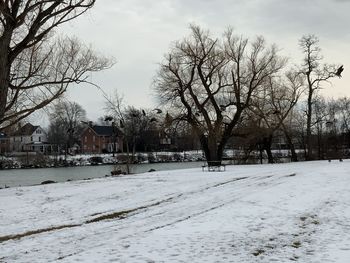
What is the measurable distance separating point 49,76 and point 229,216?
59.4 ft

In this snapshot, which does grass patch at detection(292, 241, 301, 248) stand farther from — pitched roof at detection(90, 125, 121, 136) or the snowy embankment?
pitched roof at detection(90, 125, 121, 136)

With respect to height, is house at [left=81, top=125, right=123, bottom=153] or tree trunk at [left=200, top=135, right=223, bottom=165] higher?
house at [left=81, top=125, right=123, bottom=153]

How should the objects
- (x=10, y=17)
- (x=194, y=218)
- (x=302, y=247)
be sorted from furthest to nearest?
(x=10, y=17), (x=194, y=218), (x=302, y=247)

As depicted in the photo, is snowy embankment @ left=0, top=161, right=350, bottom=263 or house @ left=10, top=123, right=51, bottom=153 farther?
house @ left=10, top=123, right=51, bottom=153

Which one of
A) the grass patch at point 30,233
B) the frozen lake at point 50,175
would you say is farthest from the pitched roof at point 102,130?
the grass patch at point 30,233

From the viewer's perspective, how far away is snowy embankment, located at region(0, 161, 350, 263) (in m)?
8.22

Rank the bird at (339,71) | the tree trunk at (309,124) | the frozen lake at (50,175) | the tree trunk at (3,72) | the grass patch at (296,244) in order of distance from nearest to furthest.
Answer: the grass patch at (296,244) → the tree trunk at (3,72) → the frozen lake at (50,175) → the bird at (339,71) → the tree trunk at (309,124)

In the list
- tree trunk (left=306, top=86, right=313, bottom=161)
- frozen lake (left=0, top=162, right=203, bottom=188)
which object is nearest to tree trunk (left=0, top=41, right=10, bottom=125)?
frozen lake (left=0, top=162, right=203, bottom=188)

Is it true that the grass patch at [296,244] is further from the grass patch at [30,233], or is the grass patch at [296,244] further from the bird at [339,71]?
the bird at [339,71]

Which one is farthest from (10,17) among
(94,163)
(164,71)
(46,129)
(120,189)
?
(46,129)

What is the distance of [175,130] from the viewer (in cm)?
4081

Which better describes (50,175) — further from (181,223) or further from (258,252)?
(258,252)

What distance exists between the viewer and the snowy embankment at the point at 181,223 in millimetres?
8219

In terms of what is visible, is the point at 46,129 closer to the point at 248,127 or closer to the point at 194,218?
the point at 248,127
